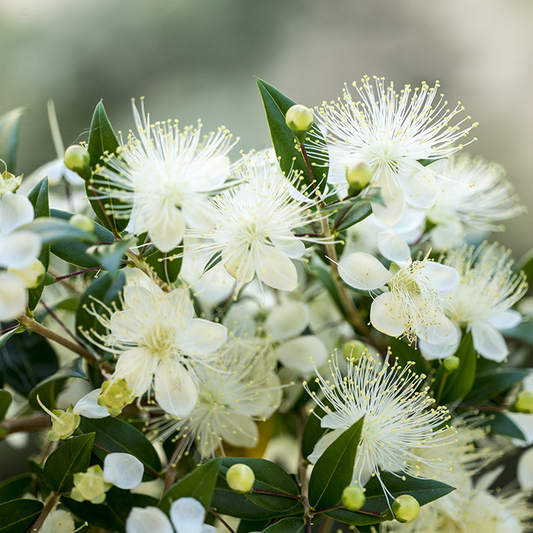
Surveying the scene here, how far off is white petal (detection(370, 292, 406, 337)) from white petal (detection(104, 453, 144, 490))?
0.91 feet

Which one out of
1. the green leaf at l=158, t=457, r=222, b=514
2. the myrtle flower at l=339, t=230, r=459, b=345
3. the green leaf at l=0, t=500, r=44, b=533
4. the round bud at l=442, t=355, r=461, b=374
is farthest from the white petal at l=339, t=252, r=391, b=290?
the green leaf at l=0, t=500, r=44, b=533

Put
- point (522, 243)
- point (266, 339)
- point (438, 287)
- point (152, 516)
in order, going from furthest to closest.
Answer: point (522, 243) < point (266, 339) < point (438, 287) < point (152, 516)

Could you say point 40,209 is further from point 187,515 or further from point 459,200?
point 459,200

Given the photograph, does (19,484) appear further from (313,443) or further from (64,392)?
(313,443)

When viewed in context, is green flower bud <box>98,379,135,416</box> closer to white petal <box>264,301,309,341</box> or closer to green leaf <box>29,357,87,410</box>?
green leaf <box>29,357,87,410</box>

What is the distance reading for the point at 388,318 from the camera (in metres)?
0.57

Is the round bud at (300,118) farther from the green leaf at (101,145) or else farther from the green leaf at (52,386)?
the green leaf at (52,386)

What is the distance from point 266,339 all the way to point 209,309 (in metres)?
0.11

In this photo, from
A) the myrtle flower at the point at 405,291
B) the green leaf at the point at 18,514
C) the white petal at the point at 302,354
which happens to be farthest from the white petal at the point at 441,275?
the green leaf at the point at 18,514

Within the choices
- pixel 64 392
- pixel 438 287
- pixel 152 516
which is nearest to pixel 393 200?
pixel 438 287

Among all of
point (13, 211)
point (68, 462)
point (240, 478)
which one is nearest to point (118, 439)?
point (68, 462)

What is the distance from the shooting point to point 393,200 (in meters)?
0.56

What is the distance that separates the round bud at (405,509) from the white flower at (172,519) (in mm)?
182

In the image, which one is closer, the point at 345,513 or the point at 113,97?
the point at 345,513
